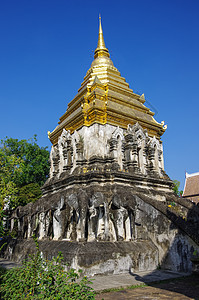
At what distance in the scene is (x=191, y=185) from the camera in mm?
33344

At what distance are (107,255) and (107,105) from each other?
790 cm

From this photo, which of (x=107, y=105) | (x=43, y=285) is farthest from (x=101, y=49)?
(x=43, y=285)

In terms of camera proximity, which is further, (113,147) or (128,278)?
(113,147)

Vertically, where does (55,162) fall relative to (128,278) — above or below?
above

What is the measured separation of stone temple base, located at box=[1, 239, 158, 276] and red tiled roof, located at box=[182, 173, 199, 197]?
24.5m

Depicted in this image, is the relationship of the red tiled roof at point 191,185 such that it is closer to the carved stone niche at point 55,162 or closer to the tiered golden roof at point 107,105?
the tiered golden roof at point 107,105

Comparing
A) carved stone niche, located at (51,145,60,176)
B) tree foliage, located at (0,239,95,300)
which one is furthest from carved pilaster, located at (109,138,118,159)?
tree foliage, located at (0,239,95,300)

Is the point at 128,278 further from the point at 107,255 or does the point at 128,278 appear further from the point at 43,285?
the point at 43,285

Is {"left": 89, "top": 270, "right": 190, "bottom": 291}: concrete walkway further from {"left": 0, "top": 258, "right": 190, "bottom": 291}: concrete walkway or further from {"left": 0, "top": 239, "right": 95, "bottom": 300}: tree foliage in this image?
{"left": 0, "top": 239, "right": 95, "bottom": 300}: tree foliage

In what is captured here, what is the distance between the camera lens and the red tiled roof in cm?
3225

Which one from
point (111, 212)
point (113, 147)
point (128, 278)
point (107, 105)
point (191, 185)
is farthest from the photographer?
point (191, 185)

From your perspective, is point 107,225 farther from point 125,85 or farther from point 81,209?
point 125,85

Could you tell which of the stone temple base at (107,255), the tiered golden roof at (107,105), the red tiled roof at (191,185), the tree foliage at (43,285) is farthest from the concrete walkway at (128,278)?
the red tiled roof at (191,185)

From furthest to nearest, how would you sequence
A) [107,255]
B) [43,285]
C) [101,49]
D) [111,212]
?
[101,49]
[111,212]
[107,255]
[43,285]
